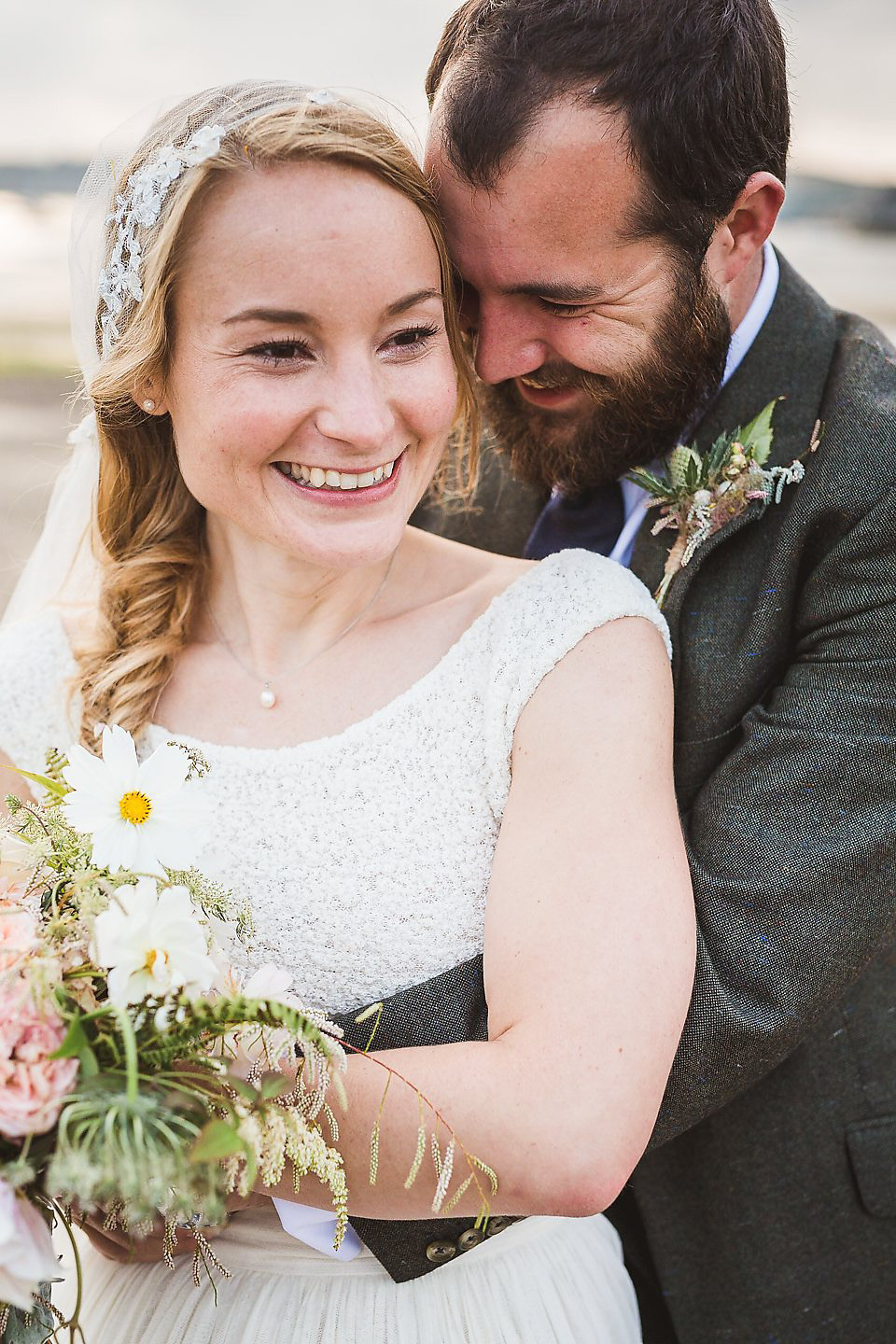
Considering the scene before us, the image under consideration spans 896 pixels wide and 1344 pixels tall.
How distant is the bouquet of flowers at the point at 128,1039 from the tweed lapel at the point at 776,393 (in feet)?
3.77

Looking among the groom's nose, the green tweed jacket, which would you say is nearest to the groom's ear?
the green tweed jacket

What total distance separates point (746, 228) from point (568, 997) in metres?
1.60

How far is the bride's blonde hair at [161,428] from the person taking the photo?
1.82m

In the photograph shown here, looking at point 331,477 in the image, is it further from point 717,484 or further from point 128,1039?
point 128,1039

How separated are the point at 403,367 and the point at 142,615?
31.2 inches

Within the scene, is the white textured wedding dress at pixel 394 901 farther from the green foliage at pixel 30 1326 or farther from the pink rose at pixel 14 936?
the pink rose at pixel 14 936

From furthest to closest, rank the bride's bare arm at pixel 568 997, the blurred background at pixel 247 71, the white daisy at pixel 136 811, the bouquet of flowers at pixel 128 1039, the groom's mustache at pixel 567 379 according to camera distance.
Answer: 1. the blurred background at pixel 247 71
2. the groom's mustache at pixel 567 379
3. the bride's bare arm at pixel 568 997
4. the white daisy at pixel 136 811
5. the bouquet of flowers at pixel 128 1039

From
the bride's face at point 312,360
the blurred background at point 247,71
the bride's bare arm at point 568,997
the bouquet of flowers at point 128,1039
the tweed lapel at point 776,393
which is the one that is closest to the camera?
the bouquet of flowers at point 128,1039

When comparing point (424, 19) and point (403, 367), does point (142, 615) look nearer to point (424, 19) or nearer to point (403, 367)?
point (403, 367)

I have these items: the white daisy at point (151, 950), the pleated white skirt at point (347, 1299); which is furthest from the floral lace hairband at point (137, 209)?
the pleated white skirt at point (347, 1299)

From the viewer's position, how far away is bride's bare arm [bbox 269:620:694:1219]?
156 centimetres

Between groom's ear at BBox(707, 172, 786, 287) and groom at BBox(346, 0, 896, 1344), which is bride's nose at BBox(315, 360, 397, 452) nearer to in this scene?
groom at BBox(346, 0, 896, 1344)

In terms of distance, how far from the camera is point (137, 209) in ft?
6.27

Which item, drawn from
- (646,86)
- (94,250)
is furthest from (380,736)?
(646,86)
